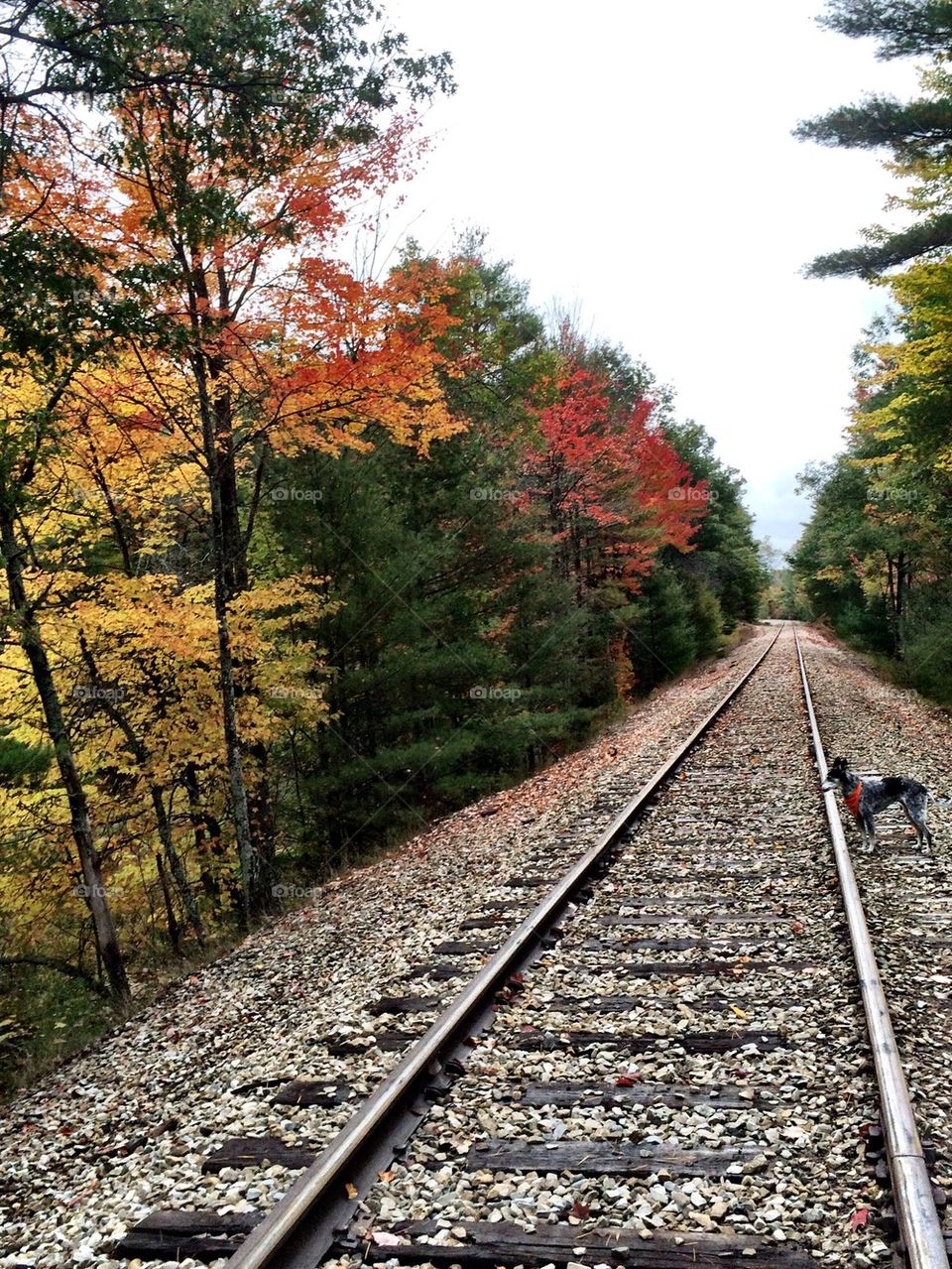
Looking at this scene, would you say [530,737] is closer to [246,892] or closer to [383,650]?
[383,650]

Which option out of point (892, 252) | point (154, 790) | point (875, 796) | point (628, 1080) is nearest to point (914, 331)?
point (892, 252)

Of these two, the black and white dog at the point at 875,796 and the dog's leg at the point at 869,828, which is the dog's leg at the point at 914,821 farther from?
the dog's leg at the point at 869,828

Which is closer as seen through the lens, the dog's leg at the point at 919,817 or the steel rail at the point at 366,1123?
the steel rail at the point at 366,1123

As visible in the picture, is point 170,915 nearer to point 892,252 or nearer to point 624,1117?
point 624,1117

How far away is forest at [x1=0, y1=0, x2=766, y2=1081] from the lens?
23.2 ft

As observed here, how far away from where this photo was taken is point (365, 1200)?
3297 mm

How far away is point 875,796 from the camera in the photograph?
7809mm

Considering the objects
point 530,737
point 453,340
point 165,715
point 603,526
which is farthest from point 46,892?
point 603,526

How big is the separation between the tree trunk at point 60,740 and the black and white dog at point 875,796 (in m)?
8.35

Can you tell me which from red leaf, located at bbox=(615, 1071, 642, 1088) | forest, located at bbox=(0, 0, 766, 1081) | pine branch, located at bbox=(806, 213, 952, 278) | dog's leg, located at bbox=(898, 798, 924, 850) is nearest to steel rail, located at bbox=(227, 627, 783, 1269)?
red leaf, located at bbox=(615, 1071, 642, 1088)

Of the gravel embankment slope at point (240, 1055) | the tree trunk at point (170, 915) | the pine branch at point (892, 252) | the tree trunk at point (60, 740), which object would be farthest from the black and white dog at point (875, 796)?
the tree trunk at point (170, 915)

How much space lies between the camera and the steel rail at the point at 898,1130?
108 inches

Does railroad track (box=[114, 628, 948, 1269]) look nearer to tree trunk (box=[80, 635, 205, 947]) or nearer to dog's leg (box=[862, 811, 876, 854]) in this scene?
dog's leg (box=[862, 811, 876, 854])

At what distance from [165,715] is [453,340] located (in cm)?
1049
